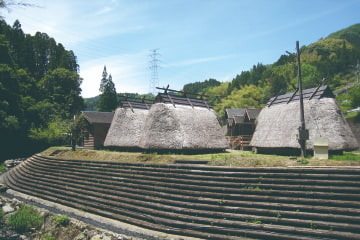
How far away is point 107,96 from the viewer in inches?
2189

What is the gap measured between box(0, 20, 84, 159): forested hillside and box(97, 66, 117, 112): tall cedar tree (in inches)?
177

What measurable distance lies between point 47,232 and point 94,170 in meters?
5.35

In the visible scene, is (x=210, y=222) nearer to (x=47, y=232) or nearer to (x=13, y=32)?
(x=47, y=232)

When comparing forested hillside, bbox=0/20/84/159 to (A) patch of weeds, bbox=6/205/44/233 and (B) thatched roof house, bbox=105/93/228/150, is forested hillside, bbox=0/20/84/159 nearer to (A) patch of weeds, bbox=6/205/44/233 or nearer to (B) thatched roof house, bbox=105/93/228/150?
(A) patch of weeds, bbox=6/205/44/233

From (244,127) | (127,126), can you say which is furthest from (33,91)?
(244,127)

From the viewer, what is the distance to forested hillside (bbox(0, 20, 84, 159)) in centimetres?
2961

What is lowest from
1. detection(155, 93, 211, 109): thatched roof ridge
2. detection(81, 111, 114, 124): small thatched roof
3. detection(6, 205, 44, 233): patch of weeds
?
detection(6, 205, 44, 233): patch of weeds

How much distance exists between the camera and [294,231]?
790 centimetres

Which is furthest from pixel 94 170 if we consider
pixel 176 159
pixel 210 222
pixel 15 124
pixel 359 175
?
pixel 15 124

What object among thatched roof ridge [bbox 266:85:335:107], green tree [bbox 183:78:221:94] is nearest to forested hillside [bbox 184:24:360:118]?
green tree [bbox 183:78:221:94]

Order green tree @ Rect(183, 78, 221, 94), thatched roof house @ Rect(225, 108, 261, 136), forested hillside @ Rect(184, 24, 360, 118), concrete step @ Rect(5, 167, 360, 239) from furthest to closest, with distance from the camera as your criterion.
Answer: green tree @ Rect(183, 78, 221, 94) → forested hillside @ Rect(184, 24, 360, 118) → thatched roof house @ Rect(225, 108, 261, 136) → concrete step @ Rect(5, 167, 360, 239)

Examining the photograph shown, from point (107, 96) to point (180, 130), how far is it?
4187cm

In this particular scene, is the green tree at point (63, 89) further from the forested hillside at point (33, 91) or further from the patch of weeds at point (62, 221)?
the patch of weeds at point (62, 221)

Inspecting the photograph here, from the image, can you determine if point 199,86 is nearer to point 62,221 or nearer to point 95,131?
point 95,131
